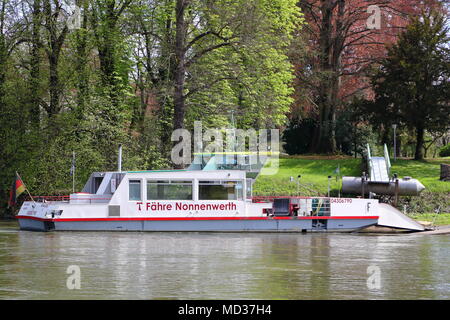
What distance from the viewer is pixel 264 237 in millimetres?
34281

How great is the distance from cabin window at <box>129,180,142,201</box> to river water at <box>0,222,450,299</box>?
2252mm

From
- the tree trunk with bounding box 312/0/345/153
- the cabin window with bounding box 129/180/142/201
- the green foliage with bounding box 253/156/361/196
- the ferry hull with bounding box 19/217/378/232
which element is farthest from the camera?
the tree trunk with bounding box 312/0/345/153

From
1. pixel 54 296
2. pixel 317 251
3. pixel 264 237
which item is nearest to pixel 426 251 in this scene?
pixel 317 251

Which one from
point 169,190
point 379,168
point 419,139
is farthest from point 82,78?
point 419,139

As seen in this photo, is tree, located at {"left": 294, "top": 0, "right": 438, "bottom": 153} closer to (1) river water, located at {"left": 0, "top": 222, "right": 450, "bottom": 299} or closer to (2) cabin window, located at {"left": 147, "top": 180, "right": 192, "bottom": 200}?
(2) cabin window, located at {"left": 147, "top": 180, "right": 192, "bottom": 200}

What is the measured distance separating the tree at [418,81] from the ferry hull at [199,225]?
18050mm

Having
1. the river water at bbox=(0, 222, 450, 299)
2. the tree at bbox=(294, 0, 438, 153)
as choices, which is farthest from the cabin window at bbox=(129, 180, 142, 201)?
the tree at bbox=(294, 0, 438, 153)

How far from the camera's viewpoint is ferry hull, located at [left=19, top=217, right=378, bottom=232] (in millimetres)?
35719

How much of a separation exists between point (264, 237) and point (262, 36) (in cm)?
1730

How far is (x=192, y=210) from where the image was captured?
1421 inches

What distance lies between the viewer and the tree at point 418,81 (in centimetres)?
5216

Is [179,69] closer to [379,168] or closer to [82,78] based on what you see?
[82,78]

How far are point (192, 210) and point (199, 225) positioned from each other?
76 centimetres

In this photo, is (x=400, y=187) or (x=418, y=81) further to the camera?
(x=418, y=81)
